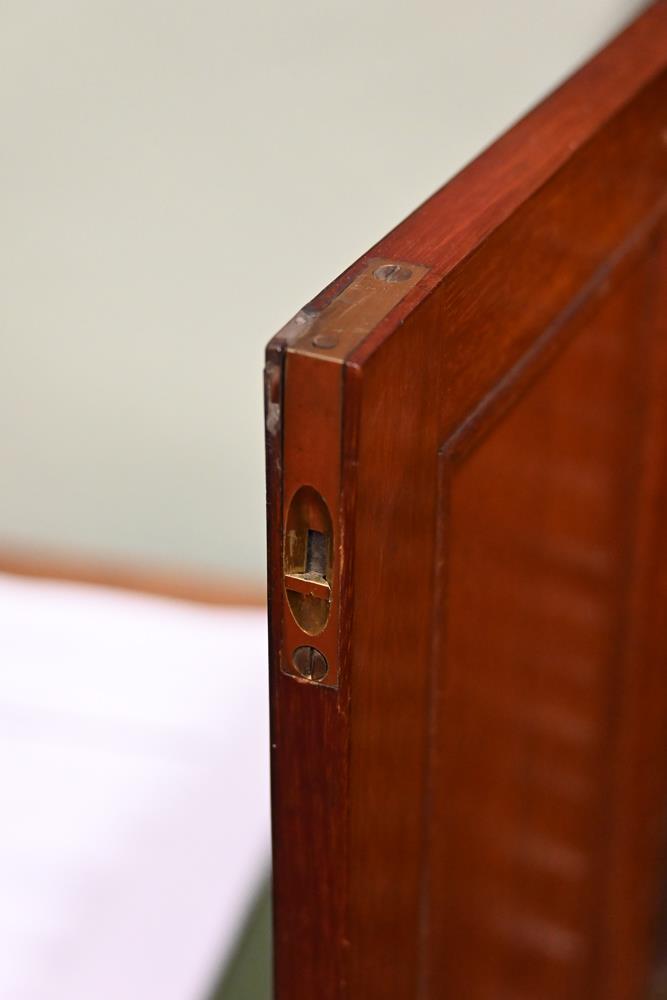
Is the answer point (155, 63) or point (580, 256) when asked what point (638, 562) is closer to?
point (580, 256)

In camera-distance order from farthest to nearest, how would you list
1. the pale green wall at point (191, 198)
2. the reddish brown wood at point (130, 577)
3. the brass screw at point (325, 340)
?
1. the reddish brown wood at point (130, 577)
2. the pale green wall at point (191, 198)
3. the brass screw at point (325, 340)

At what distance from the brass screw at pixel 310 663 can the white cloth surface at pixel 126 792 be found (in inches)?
17.4

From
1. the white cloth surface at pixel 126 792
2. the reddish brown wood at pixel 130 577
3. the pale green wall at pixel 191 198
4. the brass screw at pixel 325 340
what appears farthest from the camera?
the reddish brown wood at pixel 130 577

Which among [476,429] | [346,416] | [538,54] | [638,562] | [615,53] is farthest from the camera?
[538,54]

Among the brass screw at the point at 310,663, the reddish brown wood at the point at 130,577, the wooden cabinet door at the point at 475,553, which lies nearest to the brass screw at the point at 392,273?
the wooden cabinet door at the point at 475,553

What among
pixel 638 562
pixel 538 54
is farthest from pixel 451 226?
pixel 538 54

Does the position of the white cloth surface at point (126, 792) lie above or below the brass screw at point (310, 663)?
below

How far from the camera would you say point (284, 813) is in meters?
0.44

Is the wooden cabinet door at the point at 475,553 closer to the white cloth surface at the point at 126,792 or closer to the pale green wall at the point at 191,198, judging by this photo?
the white cloth surface at the point at 126,792

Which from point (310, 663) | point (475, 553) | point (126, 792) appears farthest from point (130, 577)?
point (310, 663)

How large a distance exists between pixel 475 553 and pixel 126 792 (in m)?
0.45

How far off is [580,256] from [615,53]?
111 mm

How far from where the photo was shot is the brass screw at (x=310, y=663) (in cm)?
41

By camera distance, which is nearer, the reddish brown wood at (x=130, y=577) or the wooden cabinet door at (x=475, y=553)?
the wooden cabinet door at (x=475, y=553)
